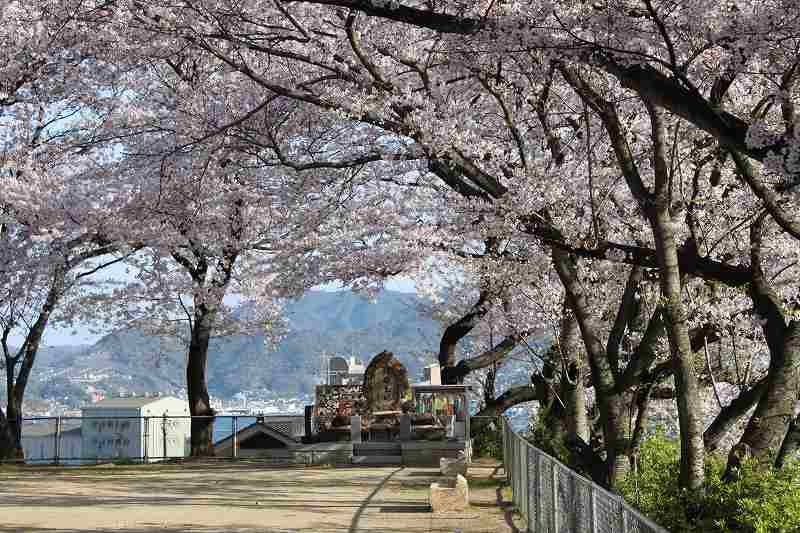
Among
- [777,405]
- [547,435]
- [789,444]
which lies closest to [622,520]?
[789,444]

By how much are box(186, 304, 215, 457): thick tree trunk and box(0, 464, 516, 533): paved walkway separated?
542 centimetres

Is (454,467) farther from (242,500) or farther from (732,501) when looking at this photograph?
(732,501)

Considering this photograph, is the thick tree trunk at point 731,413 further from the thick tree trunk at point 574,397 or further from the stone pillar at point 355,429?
the stone pillar at point 355,429

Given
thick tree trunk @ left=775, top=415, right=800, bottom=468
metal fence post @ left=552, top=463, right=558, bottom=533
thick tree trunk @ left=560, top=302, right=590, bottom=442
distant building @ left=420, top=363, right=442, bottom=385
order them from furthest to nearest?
1. distant building @ left=420, top=363, right=442, bottom=385
2. thick tree trunk @ left=560, top=302, right=590, bottom=442
3. thick tree trunk @ left=775, top=415, right=800, bottom=468
4. metal fence post @ left=552, top=463, right=558, bottom=533

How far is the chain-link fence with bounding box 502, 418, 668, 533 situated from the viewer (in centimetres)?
642

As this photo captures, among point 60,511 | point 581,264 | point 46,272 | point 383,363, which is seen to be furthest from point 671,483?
point 46,272

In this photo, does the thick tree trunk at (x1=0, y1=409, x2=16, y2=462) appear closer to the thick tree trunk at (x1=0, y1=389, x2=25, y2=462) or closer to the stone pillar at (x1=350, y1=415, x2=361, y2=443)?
the thick tree trunk at (x1=0, y1=389, x2=25, y2=462)

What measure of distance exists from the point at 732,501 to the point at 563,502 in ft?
4.79

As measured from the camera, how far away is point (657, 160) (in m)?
12.5

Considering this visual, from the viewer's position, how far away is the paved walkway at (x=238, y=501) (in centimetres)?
1425

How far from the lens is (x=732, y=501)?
9.27 m

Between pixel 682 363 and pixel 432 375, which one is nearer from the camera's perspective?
pixel 682 363

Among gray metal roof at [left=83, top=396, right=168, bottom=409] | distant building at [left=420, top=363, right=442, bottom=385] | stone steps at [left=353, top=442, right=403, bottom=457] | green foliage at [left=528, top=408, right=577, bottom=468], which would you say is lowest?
stone steps at [left=353, top=442, right=403, bottom=457]

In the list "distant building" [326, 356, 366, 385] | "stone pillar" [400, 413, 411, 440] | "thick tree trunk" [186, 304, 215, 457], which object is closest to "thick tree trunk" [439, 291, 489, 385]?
"stone pillar" [400, 413, 411, 440]
